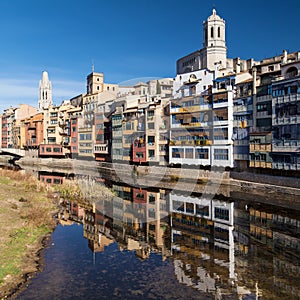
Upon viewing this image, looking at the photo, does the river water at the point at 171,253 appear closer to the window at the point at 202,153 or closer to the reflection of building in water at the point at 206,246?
the reflection of building in water at the point at 206,246

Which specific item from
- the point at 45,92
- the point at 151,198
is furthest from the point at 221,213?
the point at 45,92

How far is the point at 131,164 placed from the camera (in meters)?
67.1

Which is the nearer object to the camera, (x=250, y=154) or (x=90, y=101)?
(x=250, y=154)

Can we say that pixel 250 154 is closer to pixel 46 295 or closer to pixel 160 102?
pixel 160 102

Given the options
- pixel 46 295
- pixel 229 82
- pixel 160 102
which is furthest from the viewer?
pixel 160 102

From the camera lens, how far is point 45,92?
597 feet

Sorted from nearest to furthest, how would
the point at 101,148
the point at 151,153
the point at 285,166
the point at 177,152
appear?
1. the point at 285,166
2. the point at 177,152
3. the point at 151,153
4. the point at 101,148

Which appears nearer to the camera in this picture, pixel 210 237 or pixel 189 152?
pixel 210 237

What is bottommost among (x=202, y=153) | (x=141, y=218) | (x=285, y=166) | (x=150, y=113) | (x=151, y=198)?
(x=141, y=218)

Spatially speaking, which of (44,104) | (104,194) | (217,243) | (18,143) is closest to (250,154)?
(104,194)

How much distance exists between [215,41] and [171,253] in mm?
73283

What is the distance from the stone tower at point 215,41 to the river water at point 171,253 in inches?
2212

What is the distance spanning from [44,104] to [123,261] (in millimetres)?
173331

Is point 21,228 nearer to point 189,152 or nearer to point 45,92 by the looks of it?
point 189,152
